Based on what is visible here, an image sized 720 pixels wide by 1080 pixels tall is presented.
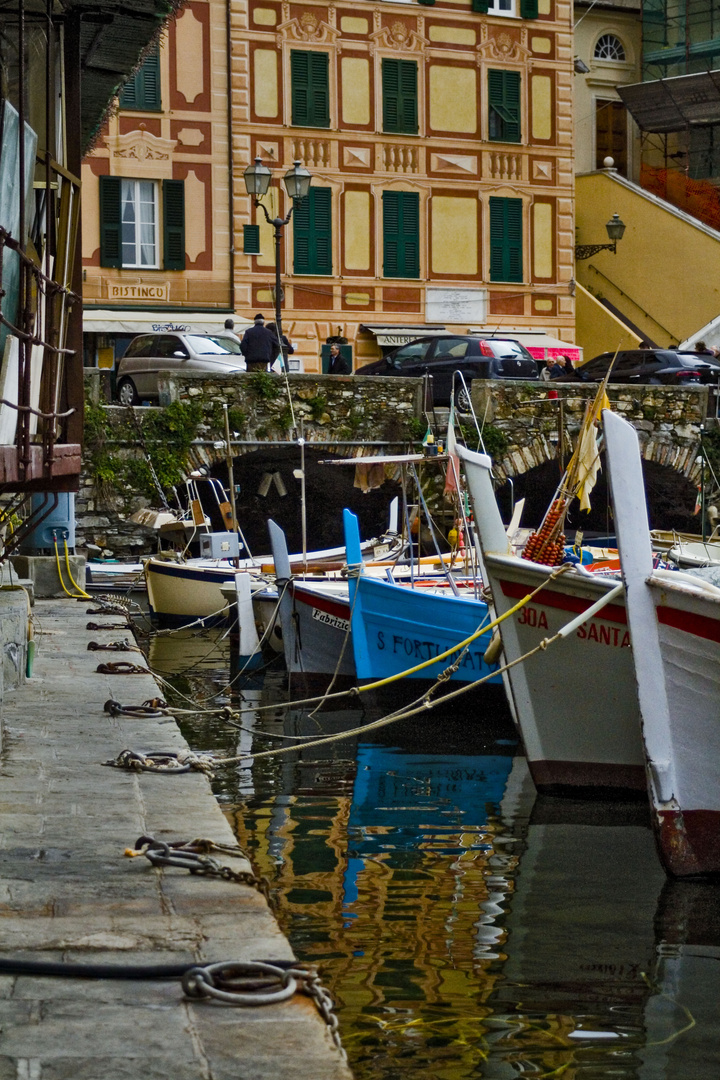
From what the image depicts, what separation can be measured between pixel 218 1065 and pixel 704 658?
4538 millimetres

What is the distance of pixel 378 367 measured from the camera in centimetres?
2805

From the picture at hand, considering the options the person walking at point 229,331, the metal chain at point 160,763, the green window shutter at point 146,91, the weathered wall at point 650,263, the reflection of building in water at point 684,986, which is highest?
the green window shutter at point 146,91

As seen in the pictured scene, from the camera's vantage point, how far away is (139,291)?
99.6ft

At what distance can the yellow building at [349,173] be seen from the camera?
30469mm

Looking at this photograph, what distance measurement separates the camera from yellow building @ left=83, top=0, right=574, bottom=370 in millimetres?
30469

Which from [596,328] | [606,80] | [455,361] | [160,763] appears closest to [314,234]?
[455,361]

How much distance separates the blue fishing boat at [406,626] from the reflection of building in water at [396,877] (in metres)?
2.58

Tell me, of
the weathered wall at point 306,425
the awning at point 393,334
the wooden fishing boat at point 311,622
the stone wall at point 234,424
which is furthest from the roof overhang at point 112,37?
the awning at point 393,334

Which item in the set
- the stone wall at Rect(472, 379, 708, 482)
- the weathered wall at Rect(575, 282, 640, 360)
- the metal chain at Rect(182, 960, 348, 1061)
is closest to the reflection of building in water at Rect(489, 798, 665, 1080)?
the metal chain at Rect(182, 960, 348, 1061)

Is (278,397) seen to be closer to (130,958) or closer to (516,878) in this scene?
(516,878)

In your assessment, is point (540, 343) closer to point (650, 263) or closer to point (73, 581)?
point (650, 263)

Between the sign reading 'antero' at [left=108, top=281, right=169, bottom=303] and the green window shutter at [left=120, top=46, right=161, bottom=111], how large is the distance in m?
3.40

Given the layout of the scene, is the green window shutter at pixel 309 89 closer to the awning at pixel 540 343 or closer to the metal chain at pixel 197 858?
the awning at pixel 540 343

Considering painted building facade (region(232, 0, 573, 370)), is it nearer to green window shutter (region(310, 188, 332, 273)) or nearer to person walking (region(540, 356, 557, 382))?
green window shutter (region(310, 188, 332, 273))
